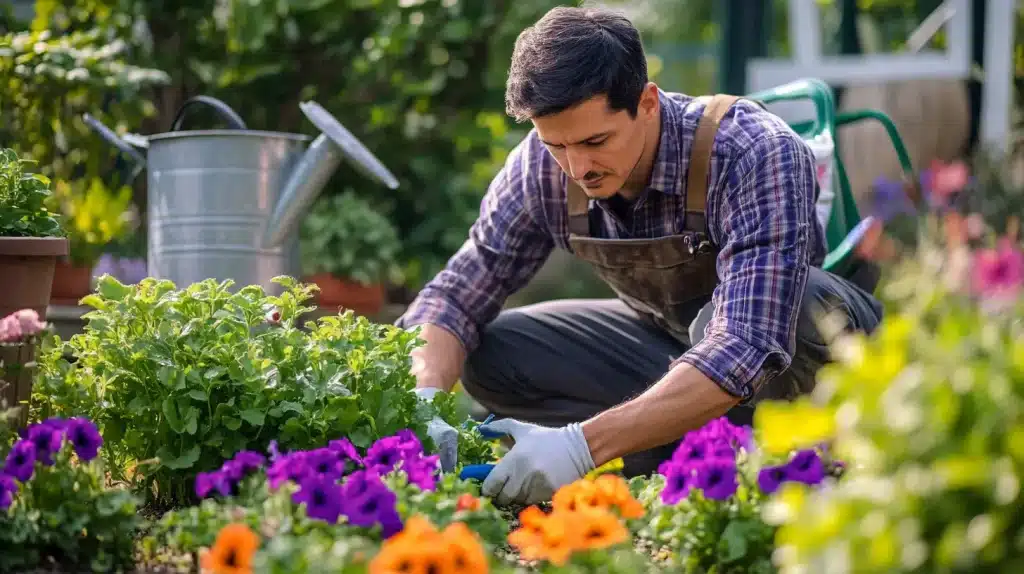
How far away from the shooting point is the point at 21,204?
2.00 m

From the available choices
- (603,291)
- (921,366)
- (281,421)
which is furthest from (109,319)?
(603,291)

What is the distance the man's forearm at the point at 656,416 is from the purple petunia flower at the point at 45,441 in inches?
35.6

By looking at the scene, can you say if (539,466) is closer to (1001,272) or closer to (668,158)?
(668,158)

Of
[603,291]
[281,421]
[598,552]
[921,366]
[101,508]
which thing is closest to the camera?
[921,366]

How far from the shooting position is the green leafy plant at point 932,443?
0.95 m

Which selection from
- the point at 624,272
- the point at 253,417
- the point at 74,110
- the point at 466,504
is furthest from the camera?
the point at 74,110

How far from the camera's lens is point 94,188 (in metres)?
3.85

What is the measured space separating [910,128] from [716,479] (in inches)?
177

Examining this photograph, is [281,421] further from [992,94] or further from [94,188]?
[992,94]

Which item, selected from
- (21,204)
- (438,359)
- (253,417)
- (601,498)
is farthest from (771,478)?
(21,204)

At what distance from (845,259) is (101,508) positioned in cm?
194

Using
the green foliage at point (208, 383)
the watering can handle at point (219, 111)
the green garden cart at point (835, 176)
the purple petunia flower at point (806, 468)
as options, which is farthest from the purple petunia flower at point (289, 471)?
the green garden cart at point (835, 176)

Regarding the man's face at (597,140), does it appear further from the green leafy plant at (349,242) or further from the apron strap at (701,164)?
the green leafy plant at (349,242)

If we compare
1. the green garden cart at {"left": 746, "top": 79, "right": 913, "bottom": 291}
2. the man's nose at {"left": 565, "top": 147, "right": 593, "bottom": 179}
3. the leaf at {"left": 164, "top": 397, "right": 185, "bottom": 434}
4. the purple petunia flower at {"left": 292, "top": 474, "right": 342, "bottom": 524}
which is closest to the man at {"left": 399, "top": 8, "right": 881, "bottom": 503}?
the man's nose at {"left": 565, "top": 147, "right": 593, "bottom": 179}
